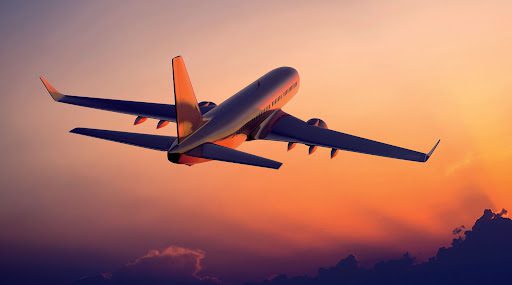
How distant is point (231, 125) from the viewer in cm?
5856

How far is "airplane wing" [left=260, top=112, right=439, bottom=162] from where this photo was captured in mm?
55750

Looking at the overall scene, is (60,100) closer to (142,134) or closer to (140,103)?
(140,103)

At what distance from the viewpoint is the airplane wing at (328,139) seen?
55.8 m

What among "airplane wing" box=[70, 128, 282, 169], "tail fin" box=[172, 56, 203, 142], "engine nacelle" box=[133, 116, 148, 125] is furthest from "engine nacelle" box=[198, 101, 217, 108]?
"airplane wing" box=[70, 128, 282, 169]

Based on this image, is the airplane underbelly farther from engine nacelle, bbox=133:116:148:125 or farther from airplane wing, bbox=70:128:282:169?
engine nacelle, bbox=133:116:148:125

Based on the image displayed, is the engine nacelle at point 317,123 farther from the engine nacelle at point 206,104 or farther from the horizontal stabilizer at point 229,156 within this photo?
the horizontal stabilizer at point 229,156

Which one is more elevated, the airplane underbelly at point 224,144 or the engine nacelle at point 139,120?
the engine nacelle at point 139,120

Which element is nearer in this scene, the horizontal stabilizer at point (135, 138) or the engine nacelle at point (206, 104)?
the horizontal stabilizer at point (135, 138)

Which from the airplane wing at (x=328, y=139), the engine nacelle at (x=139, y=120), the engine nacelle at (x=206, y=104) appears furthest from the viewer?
the engine nacelle at (x=206, y=104)

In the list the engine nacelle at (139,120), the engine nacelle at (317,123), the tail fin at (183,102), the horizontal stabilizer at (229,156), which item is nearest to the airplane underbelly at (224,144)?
the horizontal stabilizer at (229,156)

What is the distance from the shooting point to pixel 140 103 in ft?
224

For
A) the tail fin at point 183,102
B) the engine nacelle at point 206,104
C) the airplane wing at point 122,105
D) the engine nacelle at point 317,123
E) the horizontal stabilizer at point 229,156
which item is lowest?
the horizontal stabilizer at point 229,156

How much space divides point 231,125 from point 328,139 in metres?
9.28

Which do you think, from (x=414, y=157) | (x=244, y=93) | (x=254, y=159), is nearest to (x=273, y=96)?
(x=244, y=93)
